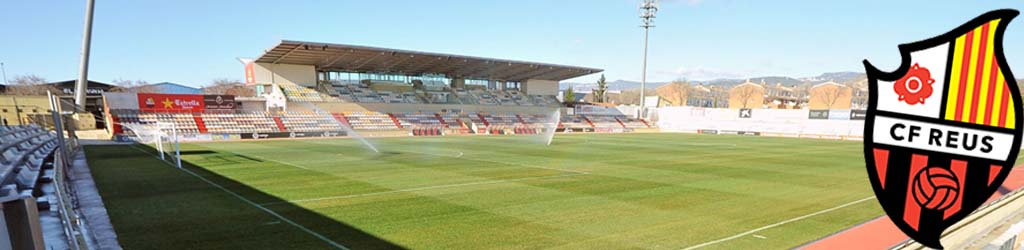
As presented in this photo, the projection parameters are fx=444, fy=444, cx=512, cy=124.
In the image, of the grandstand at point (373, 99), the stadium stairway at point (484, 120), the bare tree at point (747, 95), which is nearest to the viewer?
the grandstand at point (373, 99)

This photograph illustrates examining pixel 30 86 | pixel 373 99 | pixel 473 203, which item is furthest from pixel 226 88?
pixel 473 203

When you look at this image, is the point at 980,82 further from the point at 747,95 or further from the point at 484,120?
the point at 747,95

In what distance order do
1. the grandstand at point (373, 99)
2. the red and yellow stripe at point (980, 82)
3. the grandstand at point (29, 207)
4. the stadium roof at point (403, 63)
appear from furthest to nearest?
the stadium roof at point (403, 63) < the grandstand at point (373, 99) < the red and yellow stripe at point (980, 82) < the grandstand at point (29, 207)

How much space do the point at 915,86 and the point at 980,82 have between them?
312 millimetres

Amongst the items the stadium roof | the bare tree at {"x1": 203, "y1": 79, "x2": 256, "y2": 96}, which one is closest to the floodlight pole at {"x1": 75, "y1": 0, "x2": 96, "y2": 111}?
the stadium roof

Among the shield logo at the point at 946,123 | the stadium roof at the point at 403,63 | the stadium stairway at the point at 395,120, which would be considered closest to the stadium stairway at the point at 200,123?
the stadium roof at the point at 403,63

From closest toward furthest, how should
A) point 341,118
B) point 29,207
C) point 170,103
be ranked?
point 29,207, point 170,103, point 341,118

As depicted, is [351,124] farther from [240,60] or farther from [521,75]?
[521,75]

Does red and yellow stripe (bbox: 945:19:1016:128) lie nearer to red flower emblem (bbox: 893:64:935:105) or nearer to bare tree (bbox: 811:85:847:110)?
red flower emblem (bbox: 893:64:935:105)

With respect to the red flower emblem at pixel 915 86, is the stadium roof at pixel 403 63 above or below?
above

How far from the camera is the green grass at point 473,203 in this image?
7.82 meters

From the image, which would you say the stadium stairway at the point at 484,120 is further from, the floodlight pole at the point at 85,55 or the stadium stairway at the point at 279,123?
the floodlight pole at the point at 85,55

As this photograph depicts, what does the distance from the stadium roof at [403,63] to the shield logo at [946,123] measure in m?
40.0

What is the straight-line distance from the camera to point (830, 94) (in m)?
91.9
